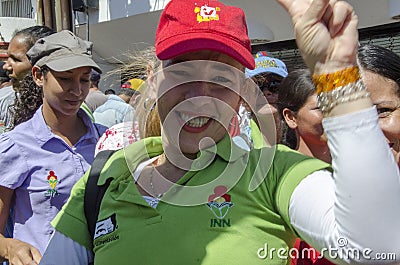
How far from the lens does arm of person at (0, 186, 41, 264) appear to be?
1939 mm

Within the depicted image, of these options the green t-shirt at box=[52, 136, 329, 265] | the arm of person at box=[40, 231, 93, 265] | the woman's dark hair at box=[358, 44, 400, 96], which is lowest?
the arm of person at box=[40, 231, 93, 265]

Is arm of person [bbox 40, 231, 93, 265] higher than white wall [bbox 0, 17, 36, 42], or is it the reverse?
arm of person [bbox 40, 231, 93, 265]

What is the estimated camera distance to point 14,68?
10.7 feet

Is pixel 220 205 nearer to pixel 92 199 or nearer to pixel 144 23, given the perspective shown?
pixel 92 199

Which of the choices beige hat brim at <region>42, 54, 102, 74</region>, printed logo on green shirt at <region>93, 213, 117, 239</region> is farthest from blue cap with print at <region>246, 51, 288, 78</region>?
printed logo on green shirt at <region>93, 213, 117, 239</region>

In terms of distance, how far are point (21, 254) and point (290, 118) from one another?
119cm

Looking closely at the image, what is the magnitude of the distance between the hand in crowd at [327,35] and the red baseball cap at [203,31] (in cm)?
38

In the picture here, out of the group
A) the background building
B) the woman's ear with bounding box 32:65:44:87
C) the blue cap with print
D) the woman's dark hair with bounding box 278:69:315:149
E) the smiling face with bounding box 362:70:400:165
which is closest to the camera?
the smiling face with bounding box 362:70:400:165

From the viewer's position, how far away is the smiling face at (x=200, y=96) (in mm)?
1339

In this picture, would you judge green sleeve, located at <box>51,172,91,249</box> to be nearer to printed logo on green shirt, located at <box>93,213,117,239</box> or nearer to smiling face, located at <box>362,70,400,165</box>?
printed logo on green shirt, located at <box>93,213,117,239</box>

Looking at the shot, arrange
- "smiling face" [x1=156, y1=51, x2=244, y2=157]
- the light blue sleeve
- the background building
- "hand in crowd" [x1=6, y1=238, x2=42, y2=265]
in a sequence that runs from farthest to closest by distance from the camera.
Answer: the background building < the light blue sleeve < "hand in crowd" [x1=6, y1=238, x2=42, y2=265] < "smiling face" [x1=156, y1=51, x2=244, y2=157]

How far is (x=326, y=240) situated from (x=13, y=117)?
236 cm

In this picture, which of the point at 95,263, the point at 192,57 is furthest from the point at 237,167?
the point at 95,263

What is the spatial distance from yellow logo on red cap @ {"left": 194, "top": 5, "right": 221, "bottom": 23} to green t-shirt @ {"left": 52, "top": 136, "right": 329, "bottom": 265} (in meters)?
0.32
